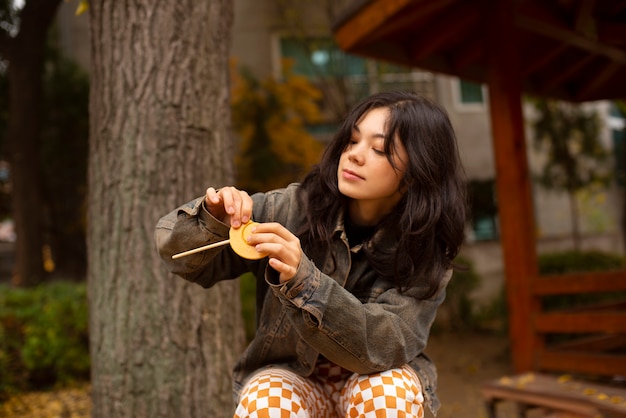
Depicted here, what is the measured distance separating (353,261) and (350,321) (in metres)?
0.38

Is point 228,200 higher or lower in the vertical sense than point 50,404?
higher

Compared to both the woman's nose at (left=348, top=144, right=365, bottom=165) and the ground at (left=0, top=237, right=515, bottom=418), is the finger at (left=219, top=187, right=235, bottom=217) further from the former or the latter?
the ground at (left=0, top=237, right=515, bottom=418)

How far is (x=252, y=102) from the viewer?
37.2 feet

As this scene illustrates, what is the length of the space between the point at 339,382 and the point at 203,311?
0.86 metres

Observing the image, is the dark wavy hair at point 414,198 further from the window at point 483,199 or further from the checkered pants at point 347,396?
the window at point 483,199

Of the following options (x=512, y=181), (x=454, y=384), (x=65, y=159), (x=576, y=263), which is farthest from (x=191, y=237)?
(x=65, y=159)

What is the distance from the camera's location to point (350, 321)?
1.59 meters

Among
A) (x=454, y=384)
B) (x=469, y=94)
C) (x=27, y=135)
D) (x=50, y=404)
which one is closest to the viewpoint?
(x=50, y=404)

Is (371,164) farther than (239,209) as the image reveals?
Yes

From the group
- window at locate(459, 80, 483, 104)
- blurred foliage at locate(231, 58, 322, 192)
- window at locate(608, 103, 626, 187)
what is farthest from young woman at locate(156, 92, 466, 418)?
window at locate(608, 103, 626, 187)

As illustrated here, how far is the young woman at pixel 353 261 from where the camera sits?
1.60 meters

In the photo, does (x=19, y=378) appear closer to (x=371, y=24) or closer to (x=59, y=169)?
(x=371, y=24)

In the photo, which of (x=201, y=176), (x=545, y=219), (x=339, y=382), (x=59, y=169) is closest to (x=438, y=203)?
(x=339, y=382)

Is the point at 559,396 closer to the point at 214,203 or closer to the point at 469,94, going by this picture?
the point at 214,203
